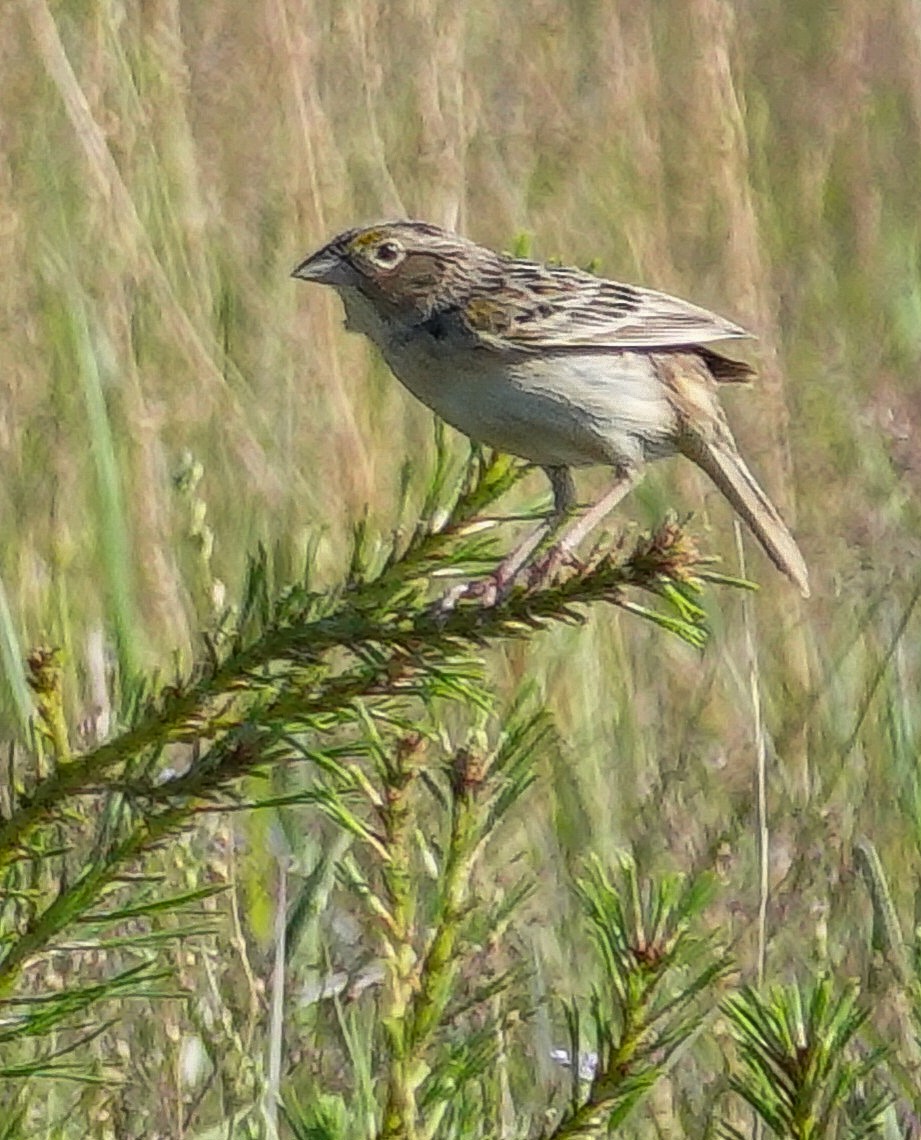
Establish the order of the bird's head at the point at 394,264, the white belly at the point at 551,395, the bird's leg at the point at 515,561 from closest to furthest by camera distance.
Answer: the bird's leg at the point at 515,561, the white belly at the point at 551,395, the bird's head at the point at 394,264

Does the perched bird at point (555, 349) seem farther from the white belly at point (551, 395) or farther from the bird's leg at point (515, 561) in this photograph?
the bird's leg at point (515, 561)

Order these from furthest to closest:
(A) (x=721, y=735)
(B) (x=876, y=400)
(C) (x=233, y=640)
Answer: (B) (x=876, y=400)
(A) (x=721, y=735)
(C) (x=233, y=640)

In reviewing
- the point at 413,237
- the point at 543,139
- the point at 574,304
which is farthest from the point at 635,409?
the point at 543,139

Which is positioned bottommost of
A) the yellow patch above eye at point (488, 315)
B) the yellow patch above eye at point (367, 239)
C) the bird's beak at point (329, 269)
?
the yellow patch above eye at point (488, 315)

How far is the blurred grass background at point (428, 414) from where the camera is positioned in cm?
311

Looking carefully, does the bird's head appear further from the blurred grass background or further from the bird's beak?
the blurred grass background

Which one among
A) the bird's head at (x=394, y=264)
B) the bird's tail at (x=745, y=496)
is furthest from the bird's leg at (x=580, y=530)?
the bird's head at (x=394, y=264)

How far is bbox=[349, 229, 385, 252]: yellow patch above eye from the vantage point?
107 inches

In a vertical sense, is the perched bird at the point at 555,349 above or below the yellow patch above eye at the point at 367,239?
below

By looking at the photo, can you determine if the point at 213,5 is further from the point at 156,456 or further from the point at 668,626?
the point at 668,626

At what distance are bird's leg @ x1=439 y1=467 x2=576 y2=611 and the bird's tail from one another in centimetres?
38

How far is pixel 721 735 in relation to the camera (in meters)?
3.33

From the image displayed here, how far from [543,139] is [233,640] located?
300 centimetres

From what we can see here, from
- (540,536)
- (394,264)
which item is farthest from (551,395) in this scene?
(540,536)
